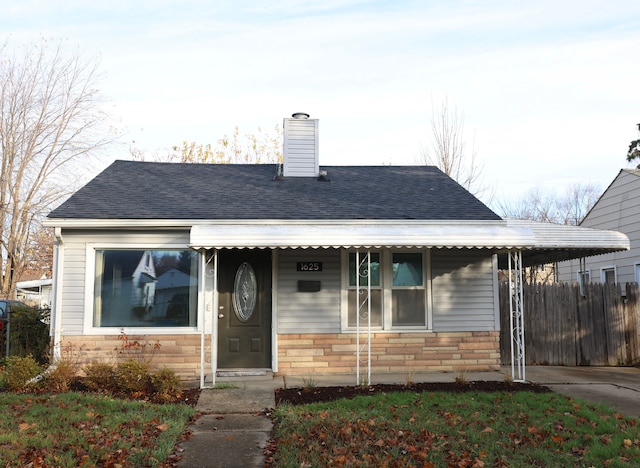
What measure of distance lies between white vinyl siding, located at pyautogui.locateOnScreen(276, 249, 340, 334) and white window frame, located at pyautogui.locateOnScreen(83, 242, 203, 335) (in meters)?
1.38

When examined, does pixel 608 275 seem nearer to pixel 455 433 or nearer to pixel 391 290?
pixel 391 290

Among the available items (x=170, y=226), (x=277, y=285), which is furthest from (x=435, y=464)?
(x=170, y=226)

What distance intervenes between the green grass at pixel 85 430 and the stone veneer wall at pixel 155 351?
175cm

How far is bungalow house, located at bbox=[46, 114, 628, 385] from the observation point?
9.80 metres

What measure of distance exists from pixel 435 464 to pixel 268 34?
28.0 ft

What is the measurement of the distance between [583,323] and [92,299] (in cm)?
985

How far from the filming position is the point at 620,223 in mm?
14891

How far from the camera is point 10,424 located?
6.48 meters

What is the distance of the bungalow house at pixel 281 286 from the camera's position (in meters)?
9.80

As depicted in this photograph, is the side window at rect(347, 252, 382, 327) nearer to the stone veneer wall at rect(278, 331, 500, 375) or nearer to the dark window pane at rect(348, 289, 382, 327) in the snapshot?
the dark window pane at rect(348, 289, 382, 327)

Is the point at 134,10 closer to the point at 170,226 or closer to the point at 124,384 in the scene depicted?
the point at 170,226

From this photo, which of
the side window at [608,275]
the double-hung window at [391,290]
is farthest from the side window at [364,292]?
the side window at [608,275]

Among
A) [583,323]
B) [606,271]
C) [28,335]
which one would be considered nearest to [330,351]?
[28,335]

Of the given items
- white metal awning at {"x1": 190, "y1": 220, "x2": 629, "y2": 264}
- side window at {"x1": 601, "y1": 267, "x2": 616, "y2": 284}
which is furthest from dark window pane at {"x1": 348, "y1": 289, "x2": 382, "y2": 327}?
side window at {"x1": 601, "y1": 267, "x2": 616, "y2": 284}
